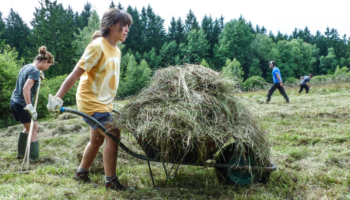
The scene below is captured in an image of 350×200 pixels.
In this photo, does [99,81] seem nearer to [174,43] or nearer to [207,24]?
[174,43]

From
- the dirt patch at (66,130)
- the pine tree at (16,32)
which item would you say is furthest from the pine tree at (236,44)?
the dirt patch at (66,130)

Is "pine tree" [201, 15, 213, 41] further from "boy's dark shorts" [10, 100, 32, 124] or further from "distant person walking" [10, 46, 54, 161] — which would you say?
"boy's dark shorts" [10, 100, 32, 124]

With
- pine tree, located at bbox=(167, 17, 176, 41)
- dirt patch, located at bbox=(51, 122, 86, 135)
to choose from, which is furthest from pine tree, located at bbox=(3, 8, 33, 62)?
dirt patch, located at bbox=(51, 122, 86, 135)

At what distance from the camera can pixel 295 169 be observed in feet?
8.29

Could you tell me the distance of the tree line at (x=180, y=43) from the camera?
3228 centimetres

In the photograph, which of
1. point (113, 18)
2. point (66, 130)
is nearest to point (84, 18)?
point (66, 130)

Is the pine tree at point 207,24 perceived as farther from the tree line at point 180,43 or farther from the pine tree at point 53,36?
the pine tree at point 53,36

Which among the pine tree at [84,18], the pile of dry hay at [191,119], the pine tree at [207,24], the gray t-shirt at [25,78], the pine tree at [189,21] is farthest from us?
the pine tree at [207,24]

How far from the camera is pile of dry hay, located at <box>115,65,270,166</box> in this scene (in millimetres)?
1812

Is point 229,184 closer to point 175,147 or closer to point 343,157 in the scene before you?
point 175,147

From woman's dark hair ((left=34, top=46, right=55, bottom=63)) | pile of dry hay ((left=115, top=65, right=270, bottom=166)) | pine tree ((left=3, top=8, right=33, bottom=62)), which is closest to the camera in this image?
pile of dry hay ((left=115, top=65, right=270, bottom=166))

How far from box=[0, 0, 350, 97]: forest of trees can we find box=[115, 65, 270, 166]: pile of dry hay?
2703 cm

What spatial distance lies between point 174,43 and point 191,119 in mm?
45725

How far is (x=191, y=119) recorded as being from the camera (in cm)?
184
